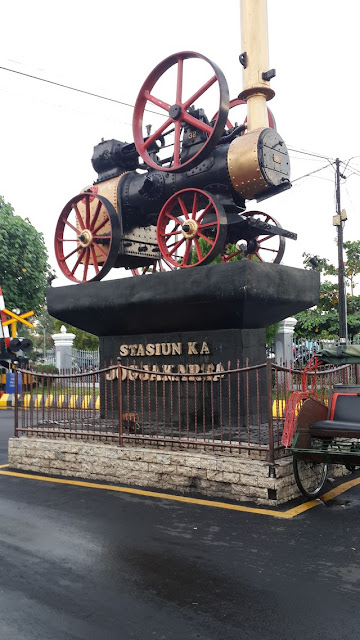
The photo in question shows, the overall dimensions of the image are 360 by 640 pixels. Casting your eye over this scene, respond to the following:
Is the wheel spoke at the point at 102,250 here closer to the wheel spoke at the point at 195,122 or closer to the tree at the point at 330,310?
the wheel spoke at the point at 195,122

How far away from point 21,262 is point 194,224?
22.6 metres

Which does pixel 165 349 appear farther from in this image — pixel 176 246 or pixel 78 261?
pixel 78 261

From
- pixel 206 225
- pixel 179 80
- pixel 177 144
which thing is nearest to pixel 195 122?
pixel 177 144

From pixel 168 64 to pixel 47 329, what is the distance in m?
83.2

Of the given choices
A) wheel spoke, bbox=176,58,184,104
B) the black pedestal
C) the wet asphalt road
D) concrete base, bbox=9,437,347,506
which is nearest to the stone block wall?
concrete base, bbox=9,437,347,506

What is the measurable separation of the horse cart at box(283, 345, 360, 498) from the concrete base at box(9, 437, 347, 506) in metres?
0.29

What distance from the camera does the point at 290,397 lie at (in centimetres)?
631

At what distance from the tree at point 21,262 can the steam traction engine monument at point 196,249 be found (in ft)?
62.0

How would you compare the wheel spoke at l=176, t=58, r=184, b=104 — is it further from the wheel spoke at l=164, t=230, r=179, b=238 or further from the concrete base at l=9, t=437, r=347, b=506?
the concrete base at l=9, t=437, r=347, b=506

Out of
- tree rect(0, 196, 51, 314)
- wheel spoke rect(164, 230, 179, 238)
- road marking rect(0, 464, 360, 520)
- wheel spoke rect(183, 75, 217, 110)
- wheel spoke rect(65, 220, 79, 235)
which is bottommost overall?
road marking rect(0, 464, 360, 520)

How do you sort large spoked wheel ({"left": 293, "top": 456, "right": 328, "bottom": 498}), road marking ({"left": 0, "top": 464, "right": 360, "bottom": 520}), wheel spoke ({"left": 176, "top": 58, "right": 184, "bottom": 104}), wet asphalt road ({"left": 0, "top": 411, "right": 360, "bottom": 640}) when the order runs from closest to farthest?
1. wet asphalt road ({"left": 0, "top": 411, "right": 360, "bottom": 640})
2. road marking ({"left": 0, "top": 464, "right": 360, "bottom": 520})
3. large spoked wheel ({"left": 293, "top": 456, "right": 328, "bottom": 498})
4. wheel spoke ({"left": 176, "top": 58, "right": 184, "bottom": 104})

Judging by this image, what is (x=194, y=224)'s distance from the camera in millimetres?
8617

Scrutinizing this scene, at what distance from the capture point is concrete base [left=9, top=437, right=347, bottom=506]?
245 inches

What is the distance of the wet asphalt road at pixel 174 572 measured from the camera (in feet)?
11.5
